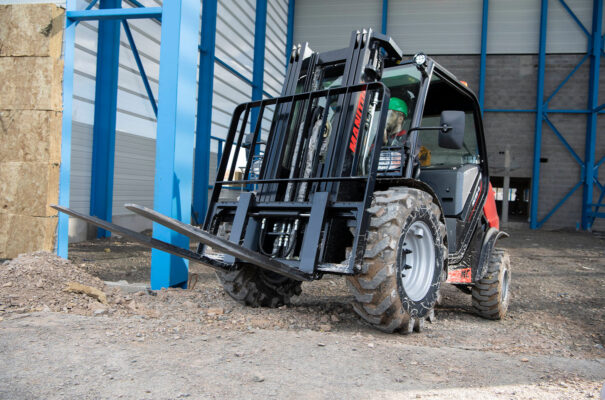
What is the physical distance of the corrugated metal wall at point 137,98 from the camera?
948 centimetres

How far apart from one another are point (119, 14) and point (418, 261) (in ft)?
13.3

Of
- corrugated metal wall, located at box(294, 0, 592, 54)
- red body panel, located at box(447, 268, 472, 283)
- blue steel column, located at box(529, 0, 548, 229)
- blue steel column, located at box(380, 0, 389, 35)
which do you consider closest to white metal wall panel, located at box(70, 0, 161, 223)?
red body panel, located at box(447, 268, 472, 283)

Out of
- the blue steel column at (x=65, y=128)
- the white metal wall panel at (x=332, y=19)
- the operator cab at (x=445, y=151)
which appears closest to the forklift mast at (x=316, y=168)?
the operator cab at (x=445, y=151)

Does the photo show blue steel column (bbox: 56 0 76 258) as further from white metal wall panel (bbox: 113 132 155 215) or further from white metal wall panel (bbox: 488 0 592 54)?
white metal wall panel (bbox: 488 0 592 54)

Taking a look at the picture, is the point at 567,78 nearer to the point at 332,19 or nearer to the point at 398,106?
the point at 332,19

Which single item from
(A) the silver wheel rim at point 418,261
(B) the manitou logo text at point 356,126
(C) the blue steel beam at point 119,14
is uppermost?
(C) the blue steel beam at point 119,14

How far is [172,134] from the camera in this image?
16.7ft

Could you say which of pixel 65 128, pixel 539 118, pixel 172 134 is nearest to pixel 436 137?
pixel 172 134

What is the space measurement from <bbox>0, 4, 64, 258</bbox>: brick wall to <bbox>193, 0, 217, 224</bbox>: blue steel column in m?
7.55

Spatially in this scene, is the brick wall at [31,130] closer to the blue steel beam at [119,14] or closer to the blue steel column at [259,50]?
the blue steel beam at [119,14]

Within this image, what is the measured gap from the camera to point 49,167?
565cm

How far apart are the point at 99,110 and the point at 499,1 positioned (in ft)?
54.3

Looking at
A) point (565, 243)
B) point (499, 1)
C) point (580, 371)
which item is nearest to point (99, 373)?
point (580, 371)

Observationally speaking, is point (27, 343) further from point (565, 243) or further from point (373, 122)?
point (565, 243)
